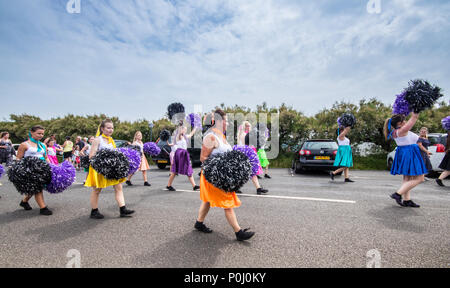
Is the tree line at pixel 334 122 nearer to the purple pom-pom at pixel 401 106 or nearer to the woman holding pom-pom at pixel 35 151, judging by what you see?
the purple pom-pom at pixel 401 106

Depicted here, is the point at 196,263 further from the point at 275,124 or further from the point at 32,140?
the point at 275,124

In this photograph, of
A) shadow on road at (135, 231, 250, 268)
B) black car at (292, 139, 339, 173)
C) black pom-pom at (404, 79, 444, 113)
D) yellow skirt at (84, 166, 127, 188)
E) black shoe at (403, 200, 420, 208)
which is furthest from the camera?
black car at (292, 139, 339, 173)

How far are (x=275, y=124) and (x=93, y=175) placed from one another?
1286cm

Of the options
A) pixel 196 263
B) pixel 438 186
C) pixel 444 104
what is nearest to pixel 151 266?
pixel 196 263

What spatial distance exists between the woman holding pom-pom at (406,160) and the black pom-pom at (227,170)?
3207 millimetres

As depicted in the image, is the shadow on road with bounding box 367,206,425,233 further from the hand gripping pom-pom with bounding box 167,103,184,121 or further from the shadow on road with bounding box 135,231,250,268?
the hand gripping pom-pom with bounding box 167,103,184,121

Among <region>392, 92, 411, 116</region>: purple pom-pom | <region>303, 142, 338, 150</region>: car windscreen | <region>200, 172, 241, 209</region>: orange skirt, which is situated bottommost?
<region>200, 172, 241, 209</region>: orange skirt

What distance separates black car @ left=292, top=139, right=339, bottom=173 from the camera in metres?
9.13

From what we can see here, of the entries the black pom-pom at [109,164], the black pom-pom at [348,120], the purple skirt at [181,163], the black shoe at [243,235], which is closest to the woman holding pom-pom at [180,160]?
the purple skirt at [181,163]

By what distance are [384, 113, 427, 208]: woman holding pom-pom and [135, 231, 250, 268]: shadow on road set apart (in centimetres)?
347

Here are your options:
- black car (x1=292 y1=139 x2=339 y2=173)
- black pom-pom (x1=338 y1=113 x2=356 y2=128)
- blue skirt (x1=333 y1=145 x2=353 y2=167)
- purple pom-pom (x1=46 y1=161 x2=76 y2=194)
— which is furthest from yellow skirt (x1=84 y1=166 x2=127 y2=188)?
black car (x1=292 y1=139 x2=339 y2=173)

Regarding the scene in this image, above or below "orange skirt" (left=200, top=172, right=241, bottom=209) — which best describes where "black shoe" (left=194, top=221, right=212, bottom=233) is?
below

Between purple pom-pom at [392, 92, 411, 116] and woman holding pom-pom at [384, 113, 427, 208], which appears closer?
purple pom-pom at [392, 92, 411, 116]

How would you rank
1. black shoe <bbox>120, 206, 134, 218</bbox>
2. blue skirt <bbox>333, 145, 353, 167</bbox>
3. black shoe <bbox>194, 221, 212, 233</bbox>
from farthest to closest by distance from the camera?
1. blue skirt <bbox>333, 145, 353, 167</bbox>
2. black shoe <bbox>120, 206, 134, 218</bbox>
3. black shoe <bbox>194, 221, 212, 233</bbox>
